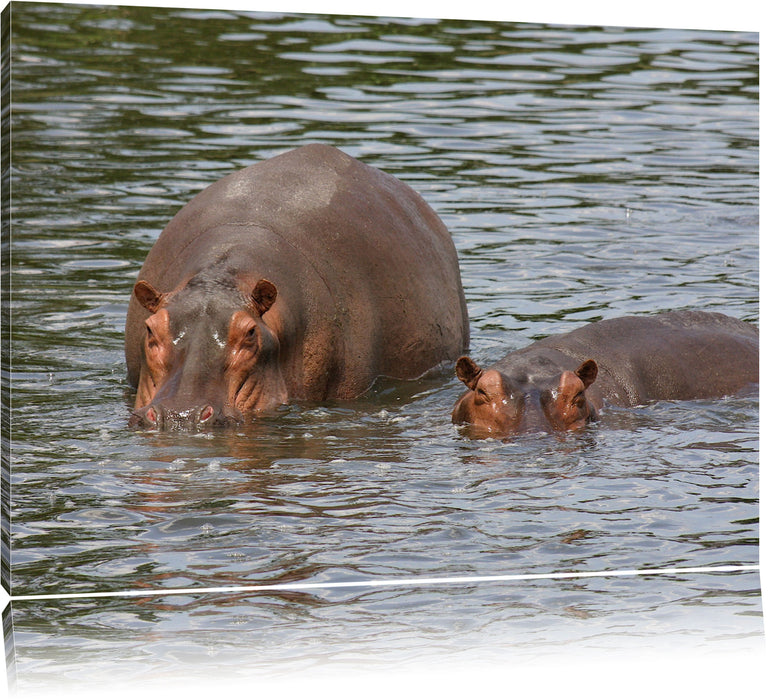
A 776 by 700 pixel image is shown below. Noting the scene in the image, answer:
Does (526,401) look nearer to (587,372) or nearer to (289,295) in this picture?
(587,372)

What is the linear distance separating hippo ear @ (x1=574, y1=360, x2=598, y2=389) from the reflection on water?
251mm

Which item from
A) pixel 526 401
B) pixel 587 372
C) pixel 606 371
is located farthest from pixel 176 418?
pixel 606 371

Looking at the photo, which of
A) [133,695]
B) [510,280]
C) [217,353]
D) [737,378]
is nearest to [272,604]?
[133,695]

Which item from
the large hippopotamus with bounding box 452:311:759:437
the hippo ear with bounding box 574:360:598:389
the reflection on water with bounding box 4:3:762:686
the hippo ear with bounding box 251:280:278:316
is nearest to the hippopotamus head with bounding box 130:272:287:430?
the hippo ear with bounding box 251:280:278:316

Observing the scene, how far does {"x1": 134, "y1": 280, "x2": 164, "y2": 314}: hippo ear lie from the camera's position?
8.74m

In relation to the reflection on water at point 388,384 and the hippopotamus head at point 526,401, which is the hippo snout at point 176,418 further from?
the hippopotamus head at point 526,401

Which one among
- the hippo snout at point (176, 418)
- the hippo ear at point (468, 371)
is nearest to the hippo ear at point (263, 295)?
the hippo snout at point (176, 418)

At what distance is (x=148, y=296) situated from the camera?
Answer: 8812mm

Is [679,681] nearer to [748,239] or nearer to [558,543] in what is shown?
[558,543]

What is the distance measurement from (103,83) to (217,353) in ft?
4.57

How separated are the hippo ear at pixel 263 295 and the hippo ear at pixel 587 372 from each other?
5.02ft

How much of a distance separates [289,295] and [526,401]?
1553 millimetres

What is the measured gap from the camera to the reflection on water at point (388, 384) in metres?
6.46

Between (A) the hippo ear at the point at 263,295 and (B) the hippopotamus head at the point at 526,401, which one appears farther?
(A) the hippo ear at the point at 263,295
